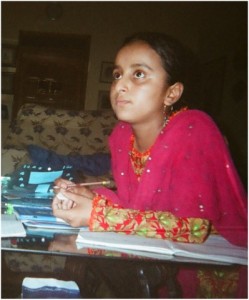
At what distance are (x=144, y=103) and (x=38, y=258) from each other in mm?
318

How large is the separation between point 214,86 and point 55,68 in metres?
1.85

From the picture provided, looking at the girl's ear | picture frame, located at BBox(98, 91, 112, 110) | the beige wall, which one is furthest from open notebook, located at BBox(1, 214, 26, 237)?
picture frame, located at BBox(98, 91, 112, 110)

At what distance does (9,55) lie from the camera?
121 inches

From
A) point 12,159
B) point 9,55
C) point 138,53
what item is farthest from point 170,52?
point 9,55

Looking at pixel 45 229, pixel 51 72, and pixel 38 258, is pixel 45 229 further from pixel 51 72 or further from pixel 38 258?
pixel 51 72

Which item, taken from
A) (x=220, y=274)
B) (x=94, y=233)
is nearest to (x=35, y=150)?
(x=94, y=233)

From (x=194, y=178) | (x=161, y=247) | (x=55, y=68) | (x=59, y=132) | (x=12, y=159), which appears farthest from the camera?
(x=55, y=68)

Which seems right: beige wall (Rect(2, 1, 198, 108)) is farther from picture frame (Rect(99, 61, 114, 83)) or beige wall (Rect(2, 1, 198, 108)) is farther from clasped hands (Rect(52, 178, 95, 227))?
clasped hands (Rect(52, 178, 95, 227))

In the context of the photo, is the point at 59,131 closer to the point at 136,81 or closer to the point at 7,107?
the point at 136,81

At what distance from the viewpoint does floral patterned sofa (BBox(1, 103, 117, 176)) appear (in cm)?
193

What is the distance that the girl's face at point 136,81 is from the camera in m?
0.54

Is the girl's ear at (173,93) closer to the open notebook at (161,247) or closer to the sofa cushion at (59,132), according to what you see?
the open notebook at (161,247)

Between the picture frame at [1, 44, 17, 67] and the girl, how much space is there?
2.75 metres

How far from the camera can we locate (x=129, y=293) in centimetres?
35
